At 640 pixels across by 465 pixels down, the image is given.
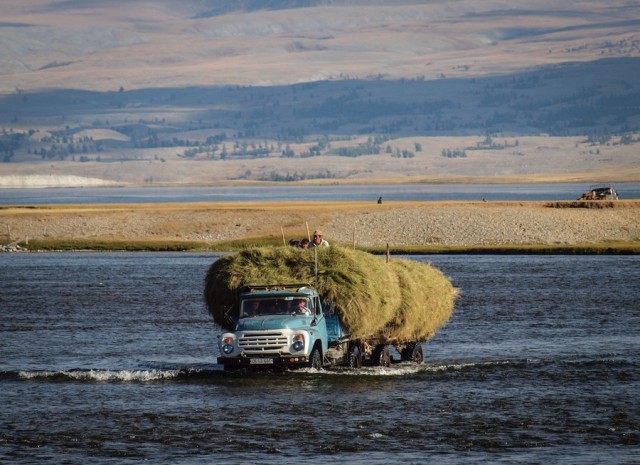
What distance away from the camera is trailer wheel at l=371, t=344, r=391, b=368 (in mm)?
38188

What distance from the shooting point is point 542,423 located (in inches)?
1159

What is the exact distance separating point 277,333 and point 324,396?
82.4 inches

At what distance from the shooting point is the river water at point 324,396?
26.8m

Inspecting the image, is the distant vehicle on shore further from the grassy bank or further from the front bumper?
the front bumper

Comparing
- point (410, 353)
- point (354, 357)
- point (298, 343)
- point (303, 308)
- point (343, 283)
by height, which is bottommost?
point (410, 353)

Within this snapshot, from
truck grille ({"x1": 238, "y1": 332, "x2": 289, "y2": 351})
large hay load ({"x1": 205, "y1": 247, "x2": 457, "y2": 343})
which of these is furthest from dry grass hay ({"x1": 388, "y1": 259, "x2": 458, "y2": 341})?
truck grille ({"x1": 238, "y1": 332, "x2": 289, "y2": 351})

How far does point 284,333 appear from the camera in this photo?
1335 inches

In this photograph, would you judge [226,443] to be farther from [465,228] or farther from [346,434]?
[465,228]

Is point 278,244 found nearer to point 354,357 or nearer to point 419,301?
point 419,301

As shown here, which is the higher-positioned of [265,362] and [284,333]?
[284,333]

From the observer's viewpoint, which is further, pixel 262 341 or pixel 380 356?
pixel 380 356

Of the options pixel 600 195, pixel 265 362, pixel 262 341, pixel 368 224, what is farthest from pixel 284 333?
pixel 600 195

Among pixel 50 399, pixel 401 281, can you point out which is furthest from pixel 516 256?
pixel 50 399

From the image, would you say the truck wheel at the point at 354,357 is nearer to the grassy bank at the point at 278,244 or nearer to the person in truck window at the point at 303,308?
the person in truck window at the point at 303,308
